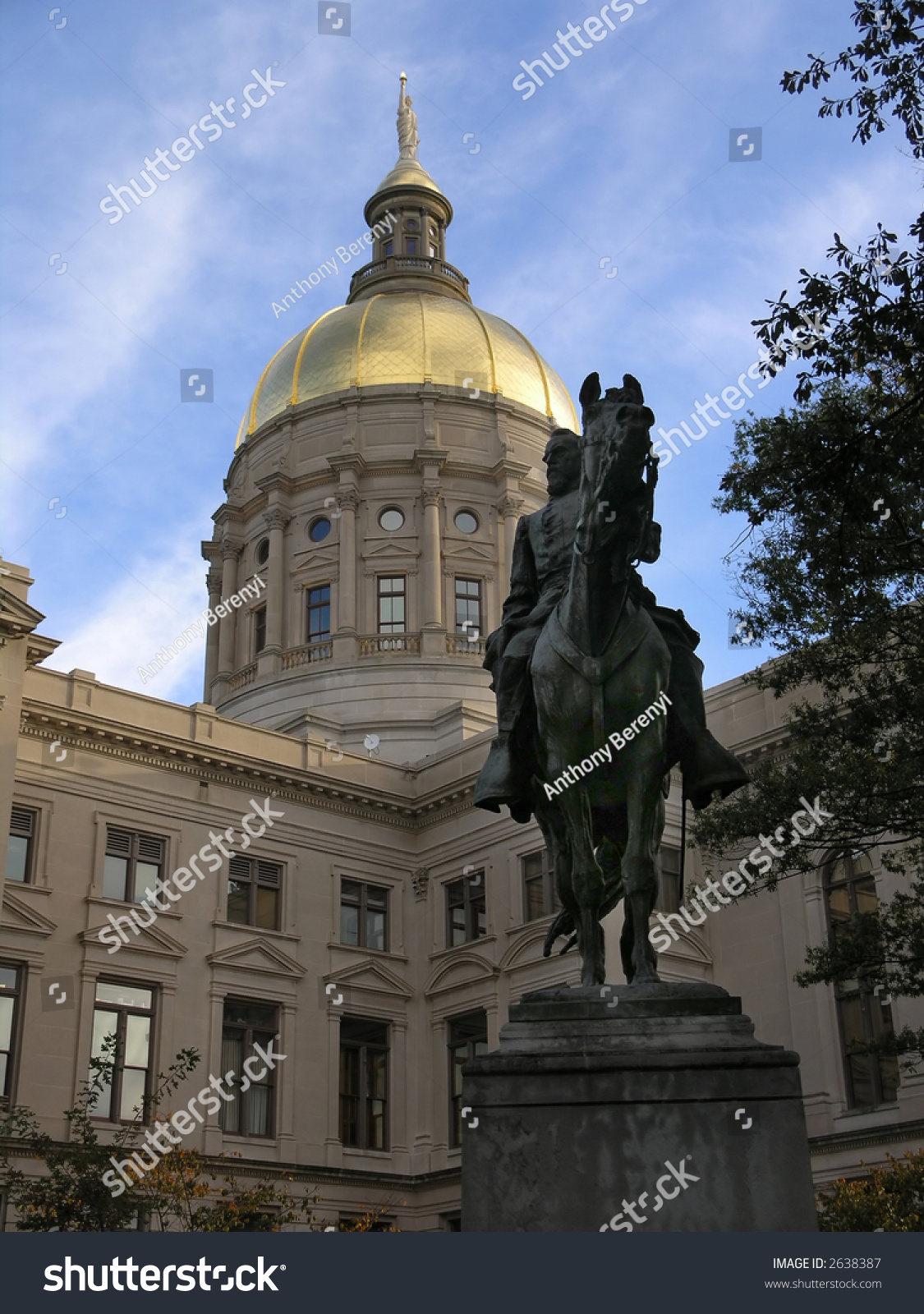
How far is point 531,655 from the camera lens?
8977 mm

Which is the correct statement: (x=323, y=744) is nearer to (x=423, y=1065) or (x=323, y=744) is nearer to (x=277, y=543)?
(x=423, y=1065)

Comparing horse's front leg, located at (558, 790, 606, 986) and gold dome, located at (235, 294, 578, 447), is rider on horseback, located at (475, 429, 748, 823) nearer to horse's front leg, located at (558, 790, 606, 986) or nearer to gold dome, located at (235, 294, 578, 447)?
horse's front leg, located at (558, 790, 606, 986)

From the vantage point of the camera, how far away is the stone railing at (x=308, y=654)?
6147cm

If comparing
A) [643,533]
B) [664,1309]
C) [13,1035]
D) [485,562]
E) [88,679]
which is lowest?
[664,1309]

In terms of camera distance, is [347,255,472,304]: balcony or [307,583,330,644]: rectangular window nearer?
[307,583,330,644]: rectangular window

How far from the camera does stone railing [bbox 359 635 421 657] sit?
198 feet

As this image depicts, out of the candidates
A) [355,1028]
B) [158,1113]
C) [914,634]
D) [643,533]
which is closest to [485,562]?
[355,1028]

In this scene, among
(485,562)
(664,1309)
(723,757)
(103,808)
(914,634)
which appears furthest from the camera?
(485,562)

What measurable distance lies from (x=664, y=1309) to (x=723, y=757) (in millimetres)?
3673

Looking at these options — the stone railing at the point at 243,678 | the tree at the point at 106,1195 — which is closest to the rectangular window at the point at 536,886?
the tree at the point at 106,1195

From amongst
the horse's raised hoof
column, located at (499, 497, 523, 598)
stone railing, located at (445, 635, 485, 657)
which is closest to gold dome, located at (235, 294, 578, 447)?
column, located at (499, 497, 523, 598)

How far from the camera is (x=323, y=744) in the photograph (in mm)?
47312

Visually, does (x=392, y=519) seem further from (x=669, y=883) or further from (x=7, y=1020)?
(x=7, y=1020)

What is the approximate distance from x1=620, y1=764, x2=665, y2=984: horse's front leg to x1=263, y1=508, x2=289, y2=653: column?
2159 inches
